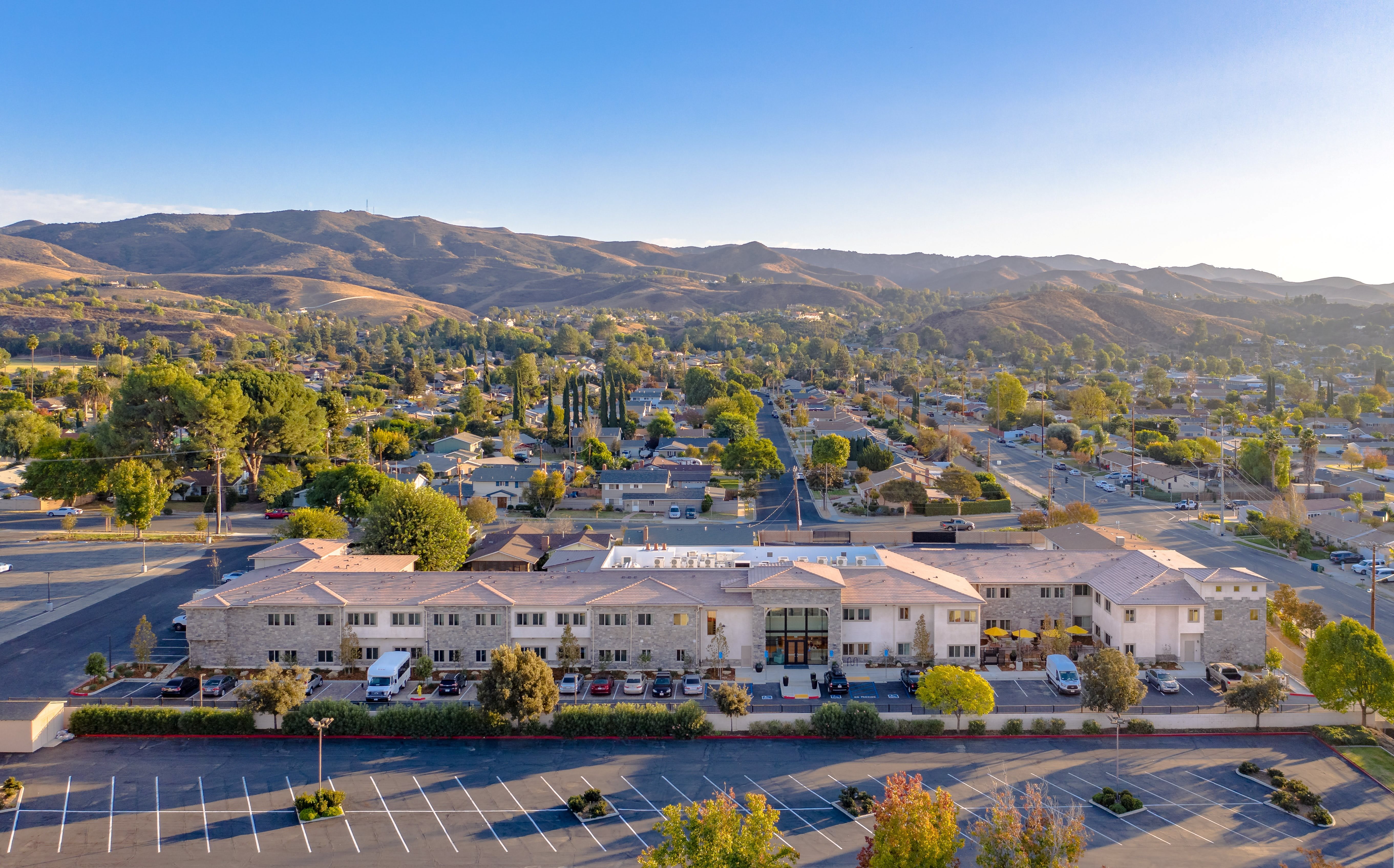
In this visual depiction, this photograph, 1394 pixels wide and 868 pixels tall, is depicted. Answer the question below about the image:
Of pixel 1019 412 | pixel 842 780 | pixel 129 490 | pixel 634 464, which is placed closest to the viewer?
pixel 842 780

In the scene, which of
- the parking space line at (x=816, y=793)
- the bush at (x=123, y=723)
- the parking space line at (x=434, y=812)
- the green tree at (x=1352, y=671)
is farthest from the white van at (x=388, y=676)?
the green tree at (x=1352, y=671)

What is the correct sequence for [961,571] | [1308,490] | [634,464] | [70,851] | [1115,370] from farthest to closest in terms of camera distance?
[1115,370] → [634,464] → [1308,490] → [961,571] → [70,851]

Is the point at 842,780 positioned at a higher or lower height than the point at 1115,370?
lower

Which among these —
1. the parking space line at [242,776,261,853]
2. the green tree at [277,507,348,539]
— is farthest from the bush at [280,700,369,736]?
the green tree at [277,507,348,539]

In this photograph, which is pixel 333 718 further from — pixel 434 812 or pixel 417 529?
pixel 417 529

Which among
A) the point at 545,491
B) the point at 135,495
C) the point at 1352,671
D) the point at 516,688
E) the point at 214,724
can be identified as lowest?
the point at 214,724

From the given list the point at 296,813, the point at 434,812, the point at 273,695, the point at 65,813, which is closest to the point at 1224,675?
the point at 434,812

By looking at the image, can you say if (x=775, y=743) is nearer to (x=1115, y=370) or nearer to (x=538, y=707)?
(x=538, y=707)

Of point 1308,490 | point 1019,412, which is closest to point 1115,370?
point 1019,412
